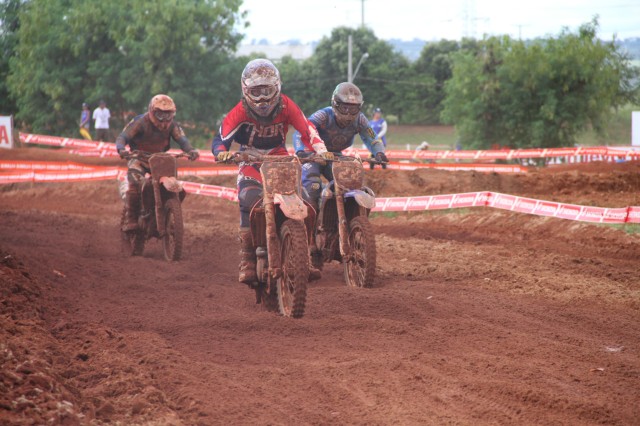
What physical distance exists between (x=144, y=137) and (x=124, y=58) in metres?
25.2

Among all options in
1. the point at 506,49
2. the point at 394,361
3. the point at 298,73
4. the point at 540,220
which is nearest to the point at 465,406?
the point at 394,361

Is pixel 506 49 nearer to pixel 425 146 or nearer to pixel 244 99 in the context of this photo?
pixel 425 146

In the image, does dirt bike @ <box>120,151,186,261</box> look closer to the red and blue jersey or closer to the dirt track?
the dirt track

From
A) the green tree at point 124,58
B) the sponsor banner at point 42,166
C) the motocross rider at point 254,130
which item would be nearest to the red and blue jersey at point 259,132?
the motocross rider at point 254,130

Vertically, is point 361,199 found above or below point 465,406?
above

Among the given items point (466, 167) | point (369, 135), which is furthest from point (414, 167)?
point (369, 135)

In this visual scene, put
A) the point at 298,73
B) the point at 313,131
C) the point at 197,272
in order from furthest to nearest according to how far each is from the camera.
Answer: the point at 298,73, the point at 197,272, the point at 313,131

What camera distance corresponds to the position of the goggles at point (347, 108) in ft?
34.6

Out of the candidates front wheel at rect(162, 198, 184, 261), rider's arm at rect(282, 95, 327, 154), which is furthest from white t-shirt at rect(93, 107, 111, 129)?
rider's arm at rect(282, 95, 327, 154)

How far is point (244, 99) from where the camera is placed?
8.65 meters

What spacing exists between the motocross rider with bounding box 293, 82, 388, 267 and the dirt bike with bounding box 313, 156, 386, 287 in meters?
0.22

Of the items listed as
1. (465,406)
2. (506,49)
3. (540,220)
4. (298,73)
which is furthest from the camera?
(298,73)

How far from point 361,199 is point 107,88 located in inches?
1150

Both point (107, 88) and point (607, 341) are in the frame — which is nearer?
point (607, 341)
